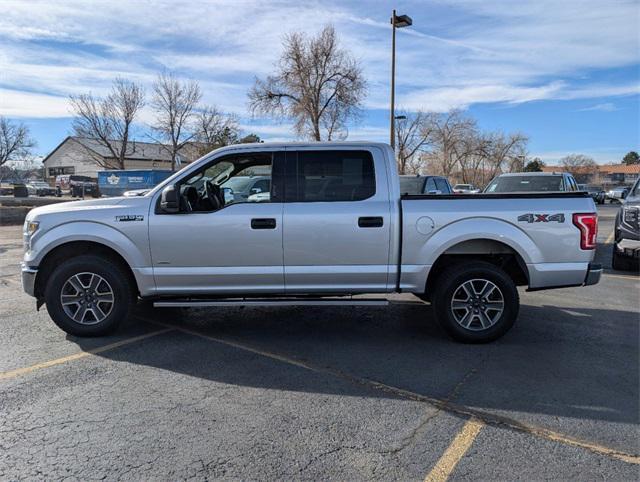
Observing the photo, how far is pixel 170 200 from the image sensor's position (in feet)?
15.9

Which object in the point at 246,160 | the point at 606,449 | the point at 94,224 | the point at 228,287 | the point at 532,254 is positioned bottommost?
the point at 606,449

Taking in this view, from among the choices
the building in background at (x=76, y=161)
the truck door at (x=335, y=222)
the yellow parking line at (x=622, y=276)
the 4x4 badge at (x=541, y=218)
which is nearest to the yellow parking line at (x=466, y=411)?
the truck door at (x=335, y=222)

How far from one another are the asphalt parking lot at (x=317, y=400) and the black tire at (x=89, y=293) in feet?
0.59

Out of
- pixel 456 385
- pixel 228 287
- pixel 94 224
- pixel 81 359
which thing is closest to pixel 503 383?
pixel 456 385

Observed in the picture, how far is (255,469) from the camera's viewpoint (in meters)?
2.88

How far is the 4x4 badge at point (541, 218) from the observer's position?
4.88 metres

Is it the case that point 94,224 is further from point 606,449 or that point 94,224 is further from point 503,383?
point 606,449

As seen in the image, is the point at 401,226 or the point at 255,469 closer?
the point at 255,469

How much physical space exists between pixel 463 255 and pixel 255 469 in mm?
3263

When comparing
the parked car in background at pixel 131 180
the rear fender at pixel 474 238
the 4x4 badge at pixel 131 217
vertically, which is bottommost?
the rear fender at pixel 474 238

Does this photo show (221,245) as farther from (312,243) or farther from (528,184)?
(528,184)

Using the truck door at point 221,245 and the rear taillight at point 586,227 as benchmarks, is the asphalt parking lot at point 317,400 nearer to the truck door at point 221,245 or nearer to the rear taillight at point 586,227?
the truck door at point 221,245

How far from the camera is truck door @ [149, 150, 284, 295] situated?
494 cm

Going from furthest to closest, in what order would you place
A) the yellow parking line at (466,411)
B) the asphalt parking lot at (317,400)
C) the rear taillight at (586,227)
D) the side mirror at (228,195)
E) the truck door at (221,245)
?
the side mirror at (228,195) → the truck door at (221,245) → the rear taillight at (586,227) → the yellow parking line at (466,411) → the asphalt parking lot at (317,400)
